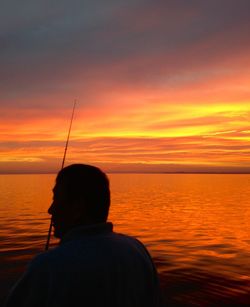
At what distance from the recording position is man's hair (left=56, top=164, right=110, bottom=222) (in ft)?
7.68

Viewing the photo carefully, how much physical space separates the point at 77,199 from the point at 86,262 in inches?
16.5

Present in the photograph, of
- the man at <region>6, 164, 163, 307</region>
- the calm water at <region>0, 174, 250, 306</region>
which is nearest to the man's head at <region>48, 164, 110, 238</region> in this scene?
the man at <region>6, 164, 163, 307</region>

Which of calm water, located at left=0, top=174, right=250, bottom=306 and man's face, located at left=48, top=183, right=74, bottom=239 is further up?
man's face, located at left=48, top=183, right=74, bottom=239

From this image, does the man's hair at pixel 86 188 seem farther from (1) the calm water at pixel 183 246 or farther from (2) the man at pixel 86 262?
(1) the calm water at pixel 183 246

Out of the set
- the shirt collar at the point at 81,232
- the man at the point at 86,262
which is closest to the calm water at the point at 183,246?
the man at the point at 86,262

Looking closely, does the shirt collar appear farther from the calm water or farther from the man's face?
the calm water

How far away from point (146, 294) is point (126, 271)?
0.27m

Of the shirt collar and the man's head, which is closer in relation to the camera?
the shirt collar

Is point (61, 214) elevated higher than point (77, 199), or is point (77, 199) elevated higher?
point (77, 199)

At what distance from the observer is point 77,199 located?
234cm

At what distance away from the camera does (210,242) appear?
21.3m

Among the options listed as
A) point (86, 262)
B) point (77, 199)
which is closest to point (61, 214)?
point (77, 199)

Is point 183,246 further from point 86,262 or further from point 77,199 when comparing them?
point 86,262

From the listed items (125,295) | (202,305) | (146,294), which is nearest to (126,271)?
(125,295)
